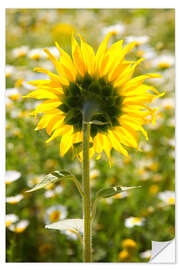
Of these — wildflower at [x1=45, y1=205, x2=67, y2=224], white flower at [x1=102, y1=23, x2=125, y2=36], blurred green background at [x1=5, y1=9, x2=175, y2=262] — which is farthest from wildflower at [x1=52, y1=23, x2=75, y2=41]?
wildflower at [x1=45, y1=205, x2=67, y2=224]

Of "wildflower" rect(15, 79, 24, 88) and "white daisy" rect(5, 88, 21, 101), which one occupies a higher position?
"wildflower" rect(15, 79, 24, 88)

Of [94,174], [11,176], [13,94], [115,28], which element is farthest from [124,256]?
[115,28]

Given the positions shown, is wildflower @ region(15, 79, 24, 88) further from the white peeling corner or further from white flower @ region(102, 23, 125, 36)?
the white peeling corner

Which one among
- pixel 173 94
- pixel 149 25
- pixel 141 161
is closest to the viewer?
pixel 173 94

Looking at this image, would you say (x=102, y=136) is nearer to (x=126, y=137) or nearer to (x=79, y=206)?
(x=126, y=137)

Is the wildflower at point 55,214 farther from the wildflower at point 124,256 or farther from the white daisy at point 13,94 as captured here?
the white daisy at point 13,94

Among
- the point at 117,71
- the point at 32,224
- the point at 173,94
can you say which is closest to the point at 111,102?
the point at 117,71

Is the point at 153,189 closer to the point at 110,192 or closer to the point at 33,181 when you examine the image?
the point at 33,181
